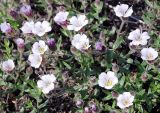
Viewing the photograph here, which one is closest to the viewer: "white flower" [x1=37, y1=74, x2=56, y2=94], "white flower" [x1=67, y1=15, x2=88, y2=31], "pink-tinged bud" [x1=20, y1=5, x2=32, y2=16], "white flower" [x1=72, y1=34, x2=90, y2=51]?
"white flower" [x1=37, y1=74, x2=56, y2=94]

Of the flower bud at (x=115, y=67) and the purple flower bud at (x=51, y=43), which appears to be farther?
the purple flower bud at (x=51, y=43)

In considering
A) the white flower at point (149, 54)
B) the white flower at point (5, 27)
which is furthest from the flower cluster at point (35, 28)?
the white flower at point (149, 54)

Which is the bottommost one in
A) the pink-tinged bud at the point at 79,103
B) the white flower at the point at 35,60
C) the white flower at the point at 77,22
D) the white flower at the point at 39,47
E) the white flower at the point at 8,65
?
the pink-tinged bud at the point at 79,103

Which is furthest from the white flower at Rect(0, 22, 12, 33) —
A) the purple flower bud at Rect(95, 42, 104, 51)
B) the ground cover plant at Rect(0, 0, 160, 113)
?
the purple flower bud at Rect(95, 42, 104, 51)

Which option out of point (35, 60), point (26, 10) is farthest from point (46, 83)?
point (26, 10)

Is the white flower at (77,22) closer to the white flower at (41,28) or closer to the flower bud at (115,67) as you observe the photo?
the white flower at (41,28)

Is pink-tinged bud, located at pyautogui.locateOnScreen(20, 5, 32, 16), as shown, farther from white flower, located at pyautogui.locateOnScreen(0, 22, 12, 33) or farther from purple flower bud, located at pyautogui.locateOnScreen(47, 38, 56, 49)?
purple flower bud, located at pyautogui.locateOnScreen(47, 38, 56, 49)

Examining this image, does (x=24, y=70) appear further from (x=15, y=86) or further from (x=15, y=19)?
(x=15, y=19)

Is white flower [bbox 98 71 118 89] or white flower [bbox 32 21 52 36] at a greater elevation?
white flower [bbox 32 21 52 36]

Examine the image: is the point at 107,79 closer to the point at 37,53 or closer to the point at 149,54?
the point at 149,54
